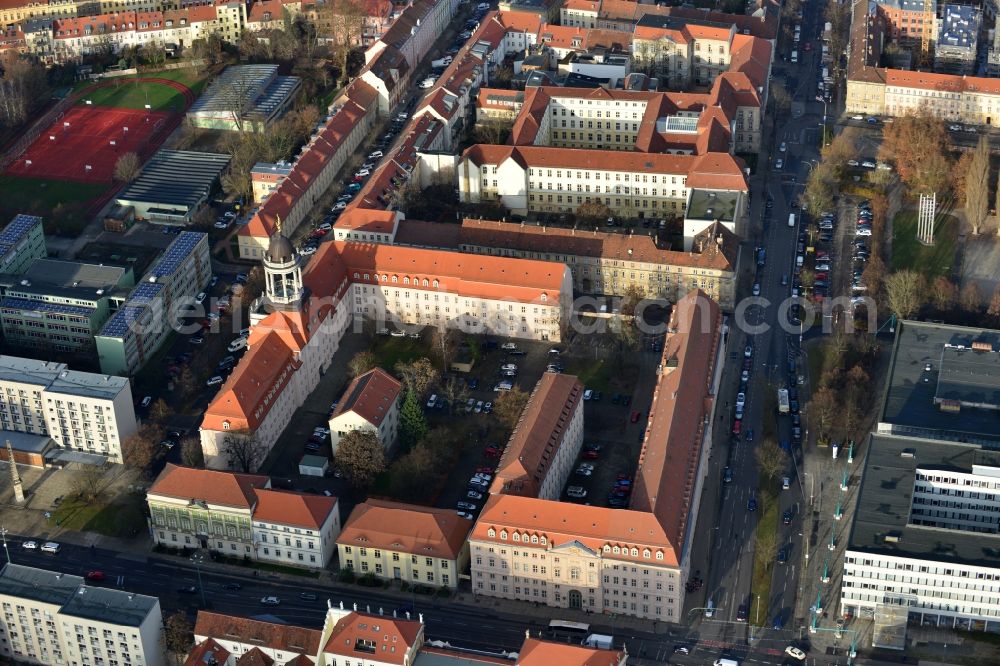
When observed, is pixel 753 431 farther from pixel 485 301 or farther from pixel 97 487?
pixel 97 487

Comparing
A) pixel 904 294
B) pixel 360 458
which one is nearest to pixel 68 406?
pixel 360 458

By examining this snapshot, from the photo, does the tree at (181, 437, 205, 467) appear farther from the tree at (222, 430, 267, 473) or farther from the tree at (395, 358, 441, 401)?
Answer: the tree at (395, 358, 441, 401)

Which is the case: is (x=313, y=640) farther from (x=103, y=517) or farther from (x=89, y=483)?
(x=89, y=483)

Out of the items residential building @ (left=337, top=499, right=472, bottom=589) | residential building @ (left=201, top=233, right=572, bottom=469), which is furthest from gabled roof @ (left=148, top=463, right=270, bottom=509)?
residential building @ (left=201, top=233, right=572, bottom=469)

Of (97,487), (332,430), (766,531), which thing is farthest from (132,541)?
(766,531)

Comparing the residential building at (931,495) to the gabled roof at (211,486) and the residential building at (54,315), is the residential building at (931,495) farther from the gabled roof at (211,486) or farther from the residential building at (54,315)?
the residential building at (54,315)

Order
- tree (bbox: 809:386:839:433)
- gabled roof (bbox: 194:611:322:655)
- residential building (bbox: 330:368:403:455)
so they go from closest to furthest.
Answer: gabled roof (bbox: 194:611:322:655), residential building (bbox: 330:368:403:455), tree (bbox: 809:386:839:433)
